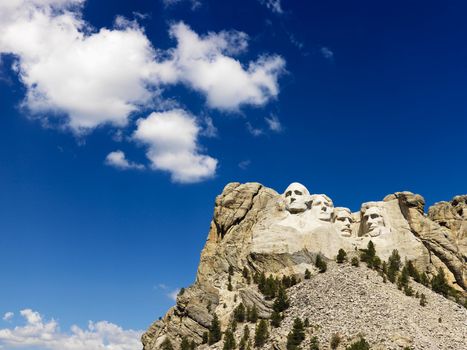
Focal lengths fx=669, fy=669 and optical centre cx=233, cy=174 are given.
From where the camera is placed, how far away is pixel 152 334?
79688mm

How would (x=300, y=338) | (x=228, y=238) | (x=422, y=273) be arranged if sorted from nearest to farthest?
1. (x=300, y=338)
2. (x=422, y=273)
3. (x=228, y=238)

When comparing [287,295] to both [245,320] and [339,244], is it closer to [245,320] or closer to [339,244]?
[245,320]

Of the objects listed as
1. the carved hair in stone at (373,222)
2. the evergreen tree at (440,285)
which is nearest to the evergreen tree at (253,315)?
the carved hair in stone at (373,222)

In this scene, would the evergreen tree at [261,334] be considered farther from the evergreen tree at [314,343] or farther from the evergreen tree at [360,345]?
the evergreen tree at [360,345]

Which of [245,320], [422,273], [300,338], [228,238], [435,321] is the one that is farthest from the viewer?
[228,238]

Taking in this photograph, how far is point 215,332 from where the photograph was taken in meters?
70.7

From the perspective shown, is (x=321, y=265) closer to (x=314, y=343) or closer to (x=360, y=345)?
(x=314, y=343)

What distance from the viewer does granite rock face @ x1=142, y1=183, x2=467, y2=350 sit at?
252 feet

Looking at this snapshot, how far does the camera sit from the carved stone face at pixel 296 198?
84062 mm

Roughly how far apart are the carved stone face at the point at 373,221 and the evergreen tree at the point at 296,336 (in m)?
22.8

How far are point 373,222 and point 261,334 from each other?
25357 millimetres

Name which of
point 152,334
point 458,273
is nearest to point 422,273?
point 458,273

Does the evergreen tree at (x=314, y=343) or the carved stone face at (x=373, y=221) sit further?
the carved stone face at (x=373, y=221)

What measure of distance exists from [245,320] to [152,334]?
14.3 meters
